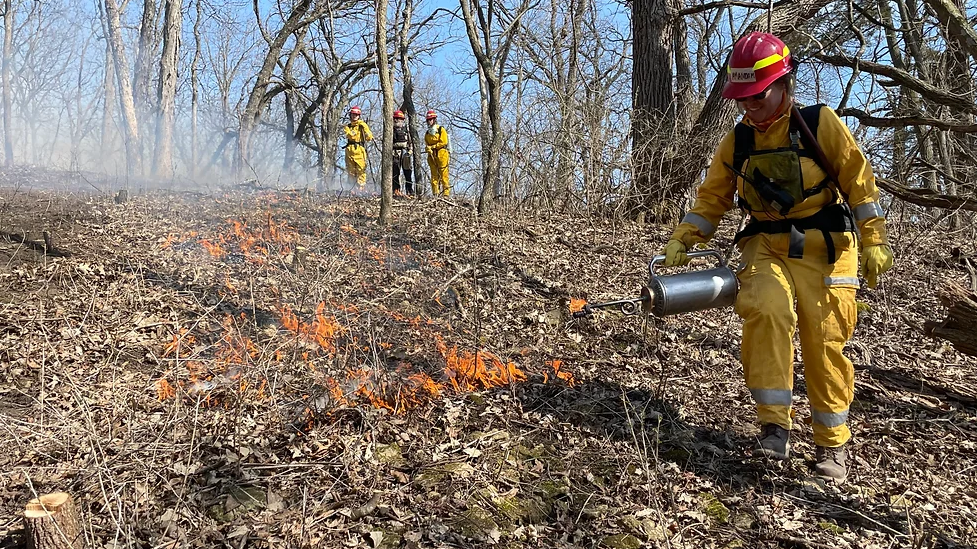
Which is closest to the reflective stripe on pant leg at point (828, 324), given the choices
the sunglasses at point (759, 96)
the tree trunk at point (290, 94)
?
the sunglasses at point (759, 96)

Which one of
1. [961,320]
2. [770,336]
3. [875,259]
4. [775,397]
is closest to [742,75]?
[875,259]

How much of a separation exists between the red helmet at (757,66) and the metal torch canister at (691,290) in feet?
2.91

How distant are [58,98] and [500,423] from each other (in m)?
45.0

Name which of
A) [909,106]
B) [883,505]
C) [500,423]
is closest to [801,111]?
[883,505]

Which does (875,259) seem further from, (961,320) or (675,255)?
(961,320)

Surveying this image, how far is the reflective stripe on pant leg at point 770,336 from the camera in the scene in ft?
9.98

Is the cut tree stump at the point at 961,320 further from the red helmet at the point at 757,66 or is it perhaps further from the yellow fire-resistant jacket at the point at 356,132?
the yellow fire-resistant jacket at the point at 356,132

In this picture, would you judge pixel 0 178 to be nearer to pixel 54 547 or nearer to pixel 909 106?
pixel 54 547

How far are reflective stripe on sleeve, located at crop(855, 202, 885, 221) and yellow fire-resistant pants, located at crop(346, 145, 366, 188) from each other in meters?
11.6

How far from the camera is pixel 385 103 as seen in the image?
286 inches

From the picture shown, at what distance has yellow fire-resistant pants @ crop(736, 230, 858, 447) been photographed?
306 cm

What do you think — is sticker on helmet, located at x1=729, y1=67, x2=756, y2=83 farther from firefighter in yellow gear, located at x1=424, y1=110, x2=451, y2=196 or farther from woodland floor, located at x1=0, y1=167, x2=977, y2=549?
firefighter in yellow gear, located at x1=424, y1=110, x2=451, y2=196

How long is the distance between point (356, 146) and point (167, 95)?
4.42 meters

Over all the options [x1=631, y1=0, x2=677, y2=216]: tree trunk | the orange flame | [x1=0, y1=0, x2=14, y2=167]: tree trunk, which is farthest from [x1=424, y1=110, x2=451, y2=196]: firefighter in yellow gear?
[x1=0, y1=0, x2=14, y2=167]: tree trunk
